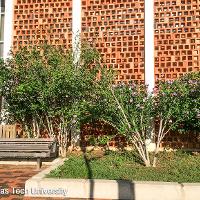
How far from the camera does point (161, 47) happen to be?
10094mm

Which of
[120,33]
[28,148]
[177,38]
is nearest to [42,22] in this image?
[120,33]

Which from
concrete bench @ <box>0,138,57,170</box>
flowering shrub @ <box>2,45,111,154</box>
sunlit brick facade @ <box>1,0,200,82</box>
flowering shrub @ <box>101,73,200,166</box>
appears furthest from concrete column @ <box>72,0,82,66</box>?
concrete bench @ <box>0,138,57,170</box>

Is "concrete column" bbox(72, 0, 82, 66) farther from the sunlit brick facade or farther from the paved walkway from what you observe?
the paved walkway

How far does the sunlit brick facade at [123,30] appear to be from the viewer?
393 inches

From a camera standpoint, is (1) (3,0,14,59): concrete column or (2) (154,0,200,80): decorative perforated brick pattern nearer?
(2) (154,0,200,80): decorative perforated brick pattern

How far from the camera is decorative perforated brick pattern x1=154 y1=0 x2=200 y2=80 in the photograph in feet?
32.6

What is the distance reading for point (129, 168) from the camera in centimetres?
738

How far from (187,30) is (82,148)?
4519 millimetres

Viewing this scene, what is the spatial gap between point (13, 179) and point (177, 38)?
594 cm

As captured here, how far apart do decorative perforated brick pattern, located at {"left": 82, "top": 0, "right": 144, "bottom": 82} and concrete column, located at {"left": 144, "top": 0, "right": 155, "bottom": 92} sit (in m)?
0.15

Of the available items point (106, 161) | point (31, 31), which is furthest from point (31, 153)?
point (31, 31)

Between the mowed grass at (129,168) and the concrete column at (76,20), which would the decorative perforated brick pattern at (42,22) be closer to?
the concrete column at (76,20)

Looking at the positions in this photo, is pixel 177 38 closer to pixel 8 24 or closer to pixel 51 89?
pixel 51 89

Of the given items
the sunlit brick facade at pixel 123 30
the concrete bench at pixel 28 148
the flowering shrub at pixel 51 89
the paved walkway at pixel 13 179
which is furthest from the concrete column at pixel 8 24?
the paved walkway at pixel 13 179
